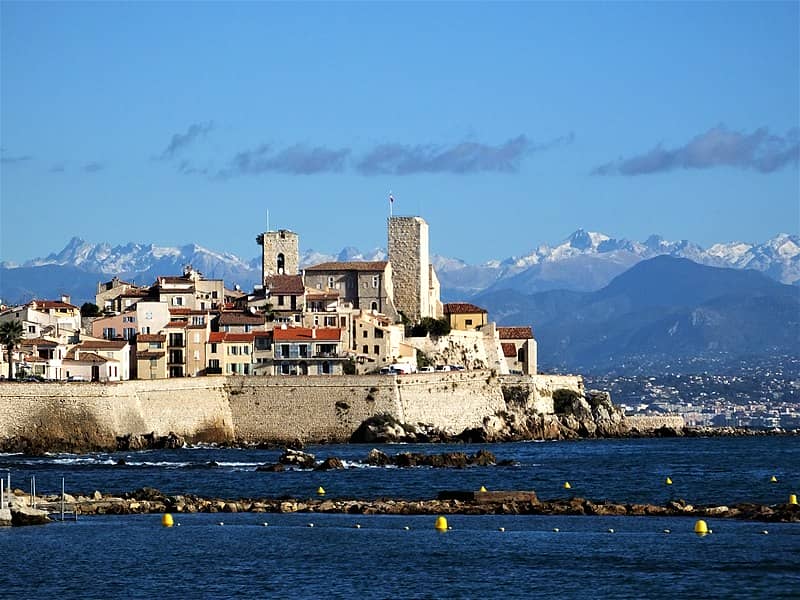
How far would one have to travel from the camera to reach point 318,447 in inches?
3644

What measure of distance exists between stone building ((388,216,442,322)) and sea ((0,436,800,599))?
52.1 metres

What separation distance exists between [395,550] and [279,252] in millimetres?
78698

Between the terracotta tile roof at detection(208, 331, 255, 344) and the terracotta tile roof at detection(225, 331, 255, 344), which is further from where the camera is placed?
the terracotta tile roof at detection(225, 331, 255, 344)

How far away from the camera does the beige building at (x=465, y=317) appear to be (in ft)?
409

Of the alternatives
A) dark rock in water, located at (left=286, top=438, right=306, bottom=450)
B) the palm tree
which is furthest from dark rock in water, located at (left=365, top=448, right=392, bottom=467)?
the palm tree

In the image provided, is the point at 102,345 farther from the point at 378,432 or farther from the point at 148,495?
the point at 148,495

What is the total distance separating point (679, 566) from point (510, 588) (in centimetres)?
477

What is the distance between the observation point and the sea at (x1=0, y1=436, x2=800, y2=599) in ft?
137

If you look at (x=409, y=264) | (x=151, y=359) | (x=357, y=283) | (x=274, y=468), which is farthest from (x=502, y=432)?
(x=274, y=468)

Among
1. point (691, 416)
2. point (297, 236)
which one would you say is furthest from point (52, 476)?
point (691, 416)

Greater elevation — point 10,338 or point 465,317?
point 465,317

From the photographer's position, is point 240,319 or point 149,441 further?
point 240,319

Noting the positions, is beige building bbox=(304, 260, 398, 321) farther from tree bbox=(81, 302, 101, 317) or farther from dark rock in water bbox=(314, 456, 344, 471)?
dark rock in water bbox=(314, 456, 344, 471)

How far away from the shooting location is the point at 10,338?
95875 millimetres
